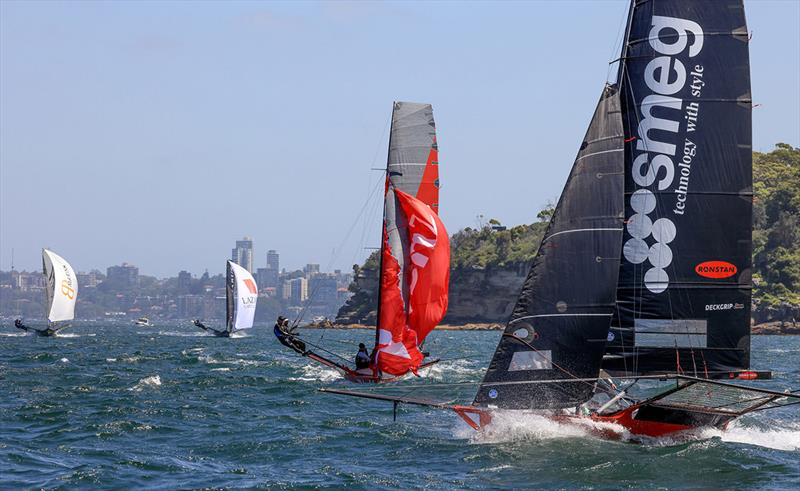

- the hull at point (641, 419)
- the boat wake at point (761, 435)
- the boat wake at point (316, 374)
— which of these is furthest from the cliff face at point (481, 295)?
the hull at point (641, 419)

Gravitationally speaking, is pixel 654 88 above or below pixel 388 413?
above

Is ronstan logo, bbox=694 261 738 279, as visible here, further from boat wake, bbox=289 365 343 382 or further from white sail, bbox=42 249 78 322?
white sail, bbox=42 249 78 322

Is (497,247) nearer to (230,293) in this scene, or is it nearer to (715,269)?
(230,293)

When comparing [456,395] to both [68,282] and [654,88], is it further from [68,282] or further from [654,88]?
[68,282]

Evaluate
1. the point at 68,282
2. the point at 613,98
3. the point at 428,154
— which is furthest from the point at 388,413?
the point at 68,282

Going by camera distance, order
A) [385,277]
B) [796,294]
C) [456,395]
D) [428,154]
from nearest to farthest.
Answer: [385,277] < [428,154] < [456,395] < [796,294]

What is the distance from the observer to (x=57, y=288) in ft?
232

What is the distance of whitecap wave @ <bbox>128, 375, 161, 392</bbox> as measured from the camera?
3089 centimetres

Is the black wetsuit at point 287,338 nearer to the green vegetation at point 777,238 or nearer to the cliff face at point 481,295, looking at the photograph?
the green vegetation at point 777,238

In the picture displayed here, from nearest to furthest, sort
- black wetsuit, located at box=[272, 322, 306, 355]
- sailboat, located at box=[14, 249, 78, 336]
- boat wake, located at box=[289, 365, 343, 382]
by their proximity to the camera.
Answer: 1. black wetsuit, located at box=[272, 322, 306, 355]
2. boat wake, located at box=[289, 365, 343, 382]
3. sailboat, located at box=[14, 249, 78, 336]

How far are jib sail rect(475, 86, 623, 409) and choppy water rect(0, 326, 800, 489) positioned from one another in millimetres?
754

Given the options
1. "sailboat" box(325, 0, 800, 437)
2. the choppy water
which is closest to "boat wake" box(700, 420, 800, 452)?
the choppy water

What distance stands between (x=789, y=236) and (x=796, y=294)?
1104 cm

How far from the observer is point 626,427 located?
2030cm
